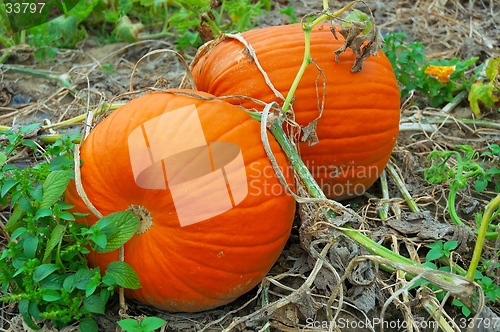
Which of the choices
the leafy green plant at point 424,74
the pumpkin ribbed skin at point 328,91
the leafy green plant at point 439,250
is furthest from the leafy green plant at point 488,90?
the leafy green plant at point 439,250

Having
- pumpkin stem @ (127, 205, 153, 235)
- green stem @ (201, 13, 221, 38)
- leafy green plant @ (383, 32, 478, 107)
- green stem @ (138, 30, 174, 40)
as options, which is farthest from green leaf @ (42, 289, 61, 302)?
green stem @ (138, 30, 174, 40)

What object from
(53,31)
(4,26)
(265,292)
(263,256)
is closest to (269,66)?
(263,256)

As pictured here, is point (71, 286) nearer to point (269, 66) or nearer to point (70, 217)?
point (70, 217)

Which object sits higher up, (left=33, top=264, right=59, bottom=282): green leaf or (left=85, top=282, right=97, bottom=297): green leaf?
(left=33, top=264, right=59, bottom=282): green leaf

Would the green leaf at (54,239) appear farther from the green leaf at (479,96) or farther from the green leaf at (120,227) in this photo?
the green leaf at (479,96)

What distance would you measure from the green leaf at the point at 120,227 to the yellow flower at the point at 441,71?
7.12ft

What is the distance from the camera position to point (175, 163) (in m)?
1.45

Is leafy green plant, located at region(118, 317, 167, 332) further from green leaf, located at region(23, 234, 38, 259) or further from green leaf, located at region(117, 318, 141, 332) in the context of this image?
green leaf, located at region(23, 234, 38, 259)

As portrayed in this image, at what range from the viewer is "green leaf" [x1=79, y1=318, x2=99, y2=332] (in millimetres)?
1393

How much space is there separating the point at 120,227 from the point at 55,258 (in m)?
0.28

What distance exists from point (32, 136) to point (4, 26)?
1.89 meters

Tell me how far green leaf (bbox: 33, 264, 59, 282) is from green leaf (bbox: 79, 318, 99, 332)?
0.21m

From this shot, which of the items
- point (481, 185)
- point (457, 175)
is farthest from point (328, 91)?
point (481, 185)

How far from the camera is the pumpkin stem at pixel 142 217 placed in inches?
59.9
